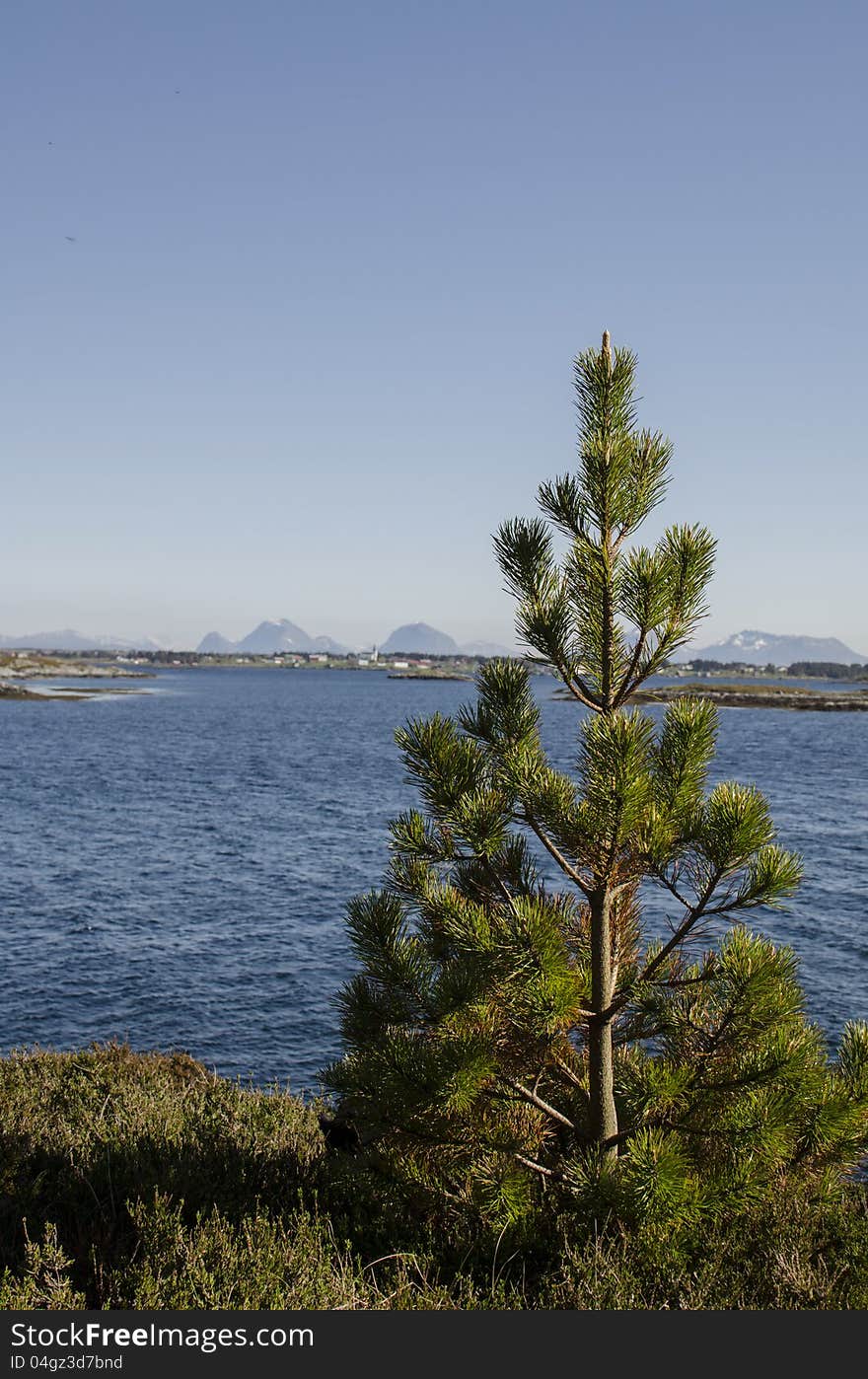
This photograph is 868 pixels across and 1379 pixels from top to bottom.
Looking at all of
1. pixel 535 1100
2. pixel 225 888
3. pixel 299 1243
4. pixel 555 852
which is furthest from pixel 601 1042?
pixel 225 888

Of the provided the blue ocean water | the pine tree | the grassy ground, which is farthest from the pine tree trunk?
the blue ocean water

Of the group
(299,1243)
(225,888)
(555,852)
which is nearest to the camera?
(299,1243)

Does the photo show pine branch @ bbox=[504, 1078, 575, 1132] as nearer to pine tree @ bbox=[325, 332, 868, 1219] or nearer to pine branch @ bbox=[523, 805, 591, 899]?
pine tree @ bbox=[325, 332, 868, 1219]

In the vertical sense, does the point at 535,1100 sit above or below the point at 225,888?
above

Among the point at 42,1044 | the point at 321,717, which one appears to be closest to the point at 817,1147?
the point at 42,1044

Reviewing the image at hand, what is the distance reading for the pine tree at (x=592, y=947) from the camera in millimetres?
7363

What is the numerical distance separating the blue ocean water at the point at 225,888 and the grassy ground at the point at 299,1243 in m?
→ 1.57

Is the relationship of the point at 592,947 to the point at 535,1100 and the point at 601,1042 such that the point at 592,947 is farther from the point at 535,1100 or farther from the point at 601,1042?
the point at 535,1100

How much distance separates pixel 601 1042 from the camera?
8180mm

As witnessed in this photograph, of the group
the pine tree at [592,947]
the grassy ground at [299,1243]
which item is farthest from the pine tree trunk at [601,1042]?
the grassy ground at [299,1243]

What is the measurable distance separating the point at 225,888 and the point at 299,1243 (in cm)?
2960

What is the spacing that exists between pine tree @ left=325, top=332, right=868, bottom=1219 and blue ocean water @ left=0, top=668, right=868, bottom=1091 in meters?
2.32

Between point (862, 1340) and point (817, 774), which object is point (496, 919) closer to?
point (862, 1340)

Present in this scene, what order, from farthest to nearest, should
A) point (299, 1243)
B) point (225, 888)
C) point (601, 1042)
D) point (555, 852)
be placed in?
point (225, 888) < point (601, 1042) < point (555, 852) < point (299, 1243)
